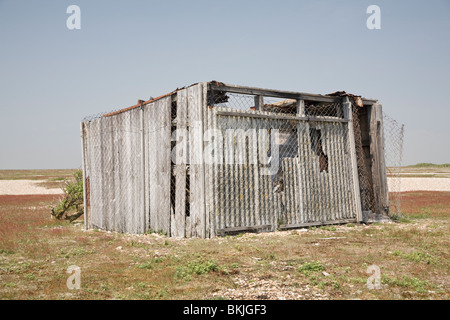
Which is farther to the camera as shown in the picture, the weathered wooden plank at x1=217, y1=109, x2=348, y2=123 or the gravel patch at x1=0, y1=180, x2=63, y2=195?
the gravel patch at x1=0, y1=180, x2=63, y2=195

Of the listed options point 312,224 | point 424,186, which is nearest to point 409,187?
point 424,186

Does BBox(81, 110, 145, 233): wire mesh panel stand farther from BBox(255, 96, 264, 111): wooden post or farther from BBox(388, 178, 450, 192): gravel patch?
BBox(388, 178, 450, 192): gravel patch

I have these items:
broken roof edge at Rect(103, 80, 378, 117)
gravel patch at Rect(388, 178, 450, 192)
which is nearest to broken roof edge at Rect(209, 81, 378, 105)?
broken roof edge at Rect(103, 80, 378, 117)

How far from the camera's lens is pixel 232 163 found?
9.53m

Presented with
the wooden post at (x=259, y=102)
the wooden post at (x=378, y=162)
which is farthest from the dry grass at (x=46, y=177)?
the wooden post at (x=378, y=162)

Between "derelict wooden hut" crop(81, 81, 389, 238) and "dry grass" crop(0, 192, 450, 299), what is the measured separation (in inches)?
28.7

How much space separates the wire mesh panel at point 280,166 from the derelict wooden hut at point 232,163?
27 mm

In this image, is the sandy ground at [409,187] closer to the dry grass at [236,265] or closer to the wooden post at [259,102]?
the wooden post at [259,102]

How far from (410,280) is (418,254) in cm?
182

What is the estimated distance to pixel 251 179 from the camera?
977 cm

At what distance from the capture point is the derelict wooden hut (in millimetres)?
9320

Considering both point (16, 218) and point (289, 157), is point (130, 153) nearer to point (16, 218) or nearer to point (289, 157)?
point (289, 157)

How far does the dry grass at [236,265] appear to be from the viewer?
4977 millimetres
